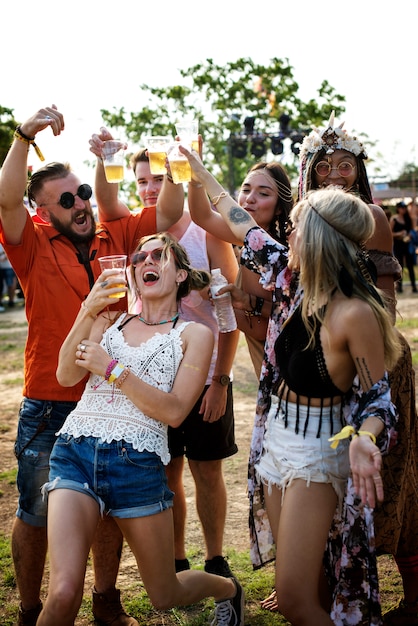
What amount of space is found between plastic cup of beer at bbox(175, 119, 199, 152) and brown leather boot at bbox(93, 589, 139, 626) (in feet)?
7.81

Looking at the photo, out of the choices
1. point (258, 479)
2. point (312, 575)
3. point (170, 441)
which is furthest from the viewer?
point (170, 441)

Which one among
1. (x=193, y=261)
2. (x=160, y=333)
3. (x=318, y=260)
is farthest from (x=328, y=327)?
(x=193, y=261)

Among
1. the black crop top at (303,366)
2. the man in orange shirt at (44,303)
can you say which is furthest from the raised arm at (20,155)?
the black crop top at (303,366)

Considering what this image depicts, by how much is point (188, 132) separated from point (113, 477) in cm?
179

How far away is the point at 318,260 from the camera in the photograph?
2.87 m

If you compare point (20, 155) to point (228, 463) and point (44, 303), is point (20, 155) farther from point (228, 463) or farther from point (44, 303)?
point (228, 463)

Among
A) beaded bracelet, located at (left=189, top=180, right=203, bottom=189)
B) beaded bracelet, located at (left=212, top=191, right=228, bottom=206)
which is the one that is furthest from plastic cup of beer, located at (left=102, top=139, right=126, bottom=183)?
beaded bracelet, located at (left=212, top=191, right=228, bottom=206)

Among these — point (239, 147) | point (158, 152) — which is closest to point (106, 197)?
point (158, 152)

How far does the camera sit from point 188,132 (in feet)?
11.9

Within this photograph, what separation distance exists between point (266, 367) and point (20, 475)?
1.36 meters

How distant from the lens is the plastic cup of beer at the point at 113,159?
356 centimetres

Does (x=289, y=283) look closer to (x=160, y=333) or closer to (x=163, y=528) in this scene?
(x=160, y=333)

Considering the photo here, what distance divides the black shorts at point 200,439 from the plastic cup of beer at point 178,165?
4.02 feet

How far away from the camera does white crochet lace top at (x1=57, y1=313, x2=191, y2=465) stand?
10.1 ft
